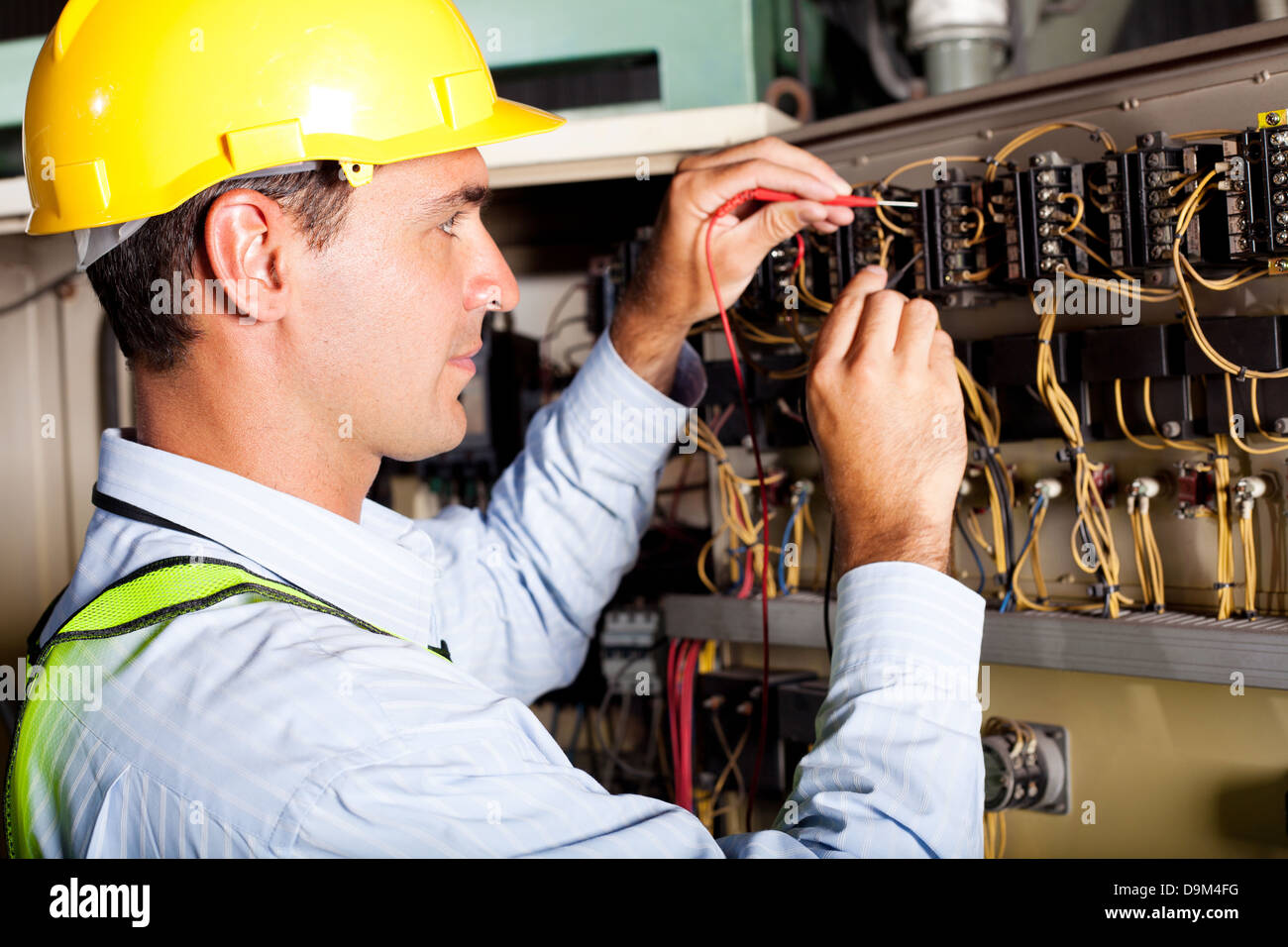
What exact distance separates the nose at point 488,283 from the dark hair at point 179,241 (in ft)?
0.46

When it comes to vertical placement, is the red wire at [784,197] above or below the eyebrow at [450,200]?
above

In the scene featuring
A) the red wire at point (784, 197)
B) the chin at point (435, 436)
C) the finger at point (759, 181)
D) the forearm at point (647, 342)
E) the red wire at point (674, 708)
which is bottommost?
the red wire at point (674, 708)

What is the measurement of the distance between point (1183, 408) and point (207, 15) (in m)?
0.97

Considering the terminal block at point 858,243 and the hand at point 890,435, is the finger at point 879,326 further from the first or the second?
the terminal block at point 858,243

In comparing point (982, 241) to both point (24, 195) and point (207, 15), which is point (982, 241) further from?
point (24, 195)

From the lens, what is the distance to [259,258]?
90cm

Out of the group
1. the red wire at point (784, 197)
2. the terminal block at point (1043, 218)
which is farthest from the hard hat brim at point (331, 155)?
the terminal block at point (1043, 218)

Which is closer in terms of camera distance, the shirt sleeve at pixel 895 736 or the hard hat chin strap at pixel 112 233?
the shirt sleeve at pixel 895 736

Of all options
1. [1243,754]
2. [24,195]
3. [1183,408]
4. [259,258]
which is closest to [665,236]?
[259,258]

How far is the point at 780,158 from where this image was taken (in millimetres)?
1111

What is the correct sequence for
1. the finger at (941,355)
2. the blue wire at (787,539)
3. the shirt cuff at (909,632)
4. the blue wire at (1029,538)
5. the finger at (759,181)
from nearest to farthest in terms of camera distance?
the shirt cuff at (909,632)
the finger at (941,355)
the finger at (759,181)
the blue wire at (1029,538)
the blue wire at (787,539)

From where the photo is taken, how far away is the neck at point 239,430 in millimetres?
920

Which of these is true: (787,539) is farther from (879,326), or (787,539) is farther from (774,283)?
(879,326)

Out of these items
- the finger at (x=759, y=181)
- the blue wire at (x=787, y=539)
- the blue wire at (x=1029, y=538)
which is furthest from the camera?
the blue wire at (x=787, y=539)
